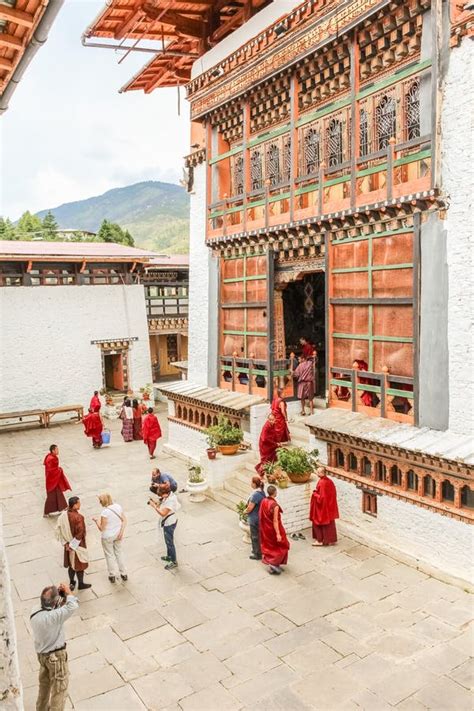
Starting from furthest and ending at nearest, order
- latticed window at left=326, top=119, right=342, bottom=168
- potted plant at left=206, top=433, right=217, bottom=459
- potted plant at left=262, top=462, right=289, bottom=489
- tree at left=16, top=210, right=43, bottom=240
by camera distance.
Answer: tree at left=16, top=210, right=43, bottom=240
potted plant at left=206, top=433, right=217, bottom=459
latticed window at left=326, top=119, right=342, bottom=168
potted plant at left=262, top=462, right=289, bottom=489

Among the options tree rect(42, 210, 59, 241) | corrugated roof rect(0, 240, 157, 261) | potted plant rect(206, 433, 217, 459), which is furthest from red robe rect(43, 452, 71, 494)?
tree rect(42, 210, 59, 241)

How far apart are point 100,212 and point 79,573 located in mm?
188114

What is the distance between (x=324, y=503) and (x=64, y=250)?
1581cm

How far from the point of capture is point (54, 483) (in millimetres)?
11195

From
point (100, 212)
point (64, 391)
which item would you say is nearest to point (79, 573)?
point (64, 391)

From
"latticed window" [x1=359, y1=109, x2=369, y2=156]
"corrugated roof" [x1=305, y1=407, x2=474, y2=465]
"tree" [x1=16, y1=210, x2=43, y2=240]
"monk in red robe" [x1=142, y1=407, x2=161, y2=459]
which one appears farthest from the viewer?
"tree" [x1=16, y1=210, x2=43, y2=240]

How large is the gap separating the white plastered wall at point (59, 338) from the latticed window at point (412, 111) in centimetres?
1477

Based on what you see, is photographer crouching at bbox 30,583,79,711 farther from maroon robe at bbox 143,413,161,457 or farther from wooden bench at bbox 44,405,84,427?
wooden bench at bbox 44,405,84,427

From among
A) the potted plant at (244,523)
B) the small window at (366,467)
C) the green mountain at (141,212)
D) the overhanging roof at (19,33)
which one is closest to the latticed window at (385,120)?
the small window at (366,467)

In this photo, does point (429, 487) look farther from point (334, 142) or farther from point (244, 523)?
point (334, 142)

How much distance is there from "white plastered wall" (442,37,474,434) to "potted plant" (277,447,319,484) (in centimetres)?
262

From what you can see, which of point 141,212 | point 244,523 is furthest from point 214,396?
point 141,212

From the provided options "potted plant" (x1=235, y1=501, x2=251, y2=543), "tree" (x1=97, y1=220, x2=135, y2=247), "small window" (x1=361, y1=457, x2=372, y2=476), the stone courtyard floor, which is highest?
"tree" (x1=97, y1=220, x2=135, y2=247)

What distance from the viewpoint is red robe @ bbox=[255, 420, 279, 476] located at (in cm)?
1149
